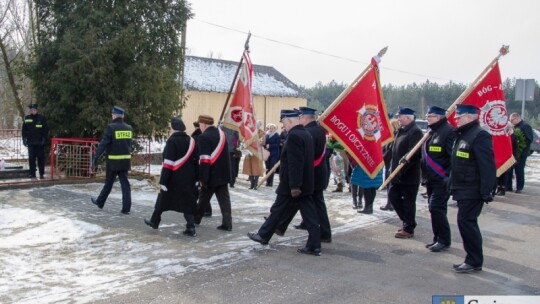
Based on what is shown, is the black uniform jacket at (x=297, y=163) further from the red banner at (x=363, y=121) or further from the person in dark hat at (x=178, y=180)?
the red banner at (x=363, y=121)

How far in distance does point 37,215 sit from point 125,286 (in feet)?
14.1

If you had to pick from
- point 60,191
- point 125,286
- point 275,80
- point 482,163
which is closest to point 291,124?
point 482,163

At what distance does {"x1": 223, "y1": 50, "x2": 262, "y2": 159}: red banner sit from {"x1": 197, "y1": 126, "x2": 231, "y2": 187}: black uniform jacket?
8.04 ft

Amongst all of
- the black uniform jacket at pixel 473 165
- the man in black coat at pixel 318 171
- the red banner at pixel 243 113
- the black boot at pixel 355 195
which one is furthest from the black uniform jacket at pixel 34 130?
the black uniform jacket at pixel 473 165

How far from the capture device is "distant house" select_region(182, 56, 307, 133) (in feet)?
110

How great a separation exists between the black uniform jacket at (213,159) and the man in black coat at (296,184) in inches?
54.3

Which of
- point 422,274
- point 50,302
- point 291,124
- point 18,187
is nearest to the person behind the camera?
point 50,302

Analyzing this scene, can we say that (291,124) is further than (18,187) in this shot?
No

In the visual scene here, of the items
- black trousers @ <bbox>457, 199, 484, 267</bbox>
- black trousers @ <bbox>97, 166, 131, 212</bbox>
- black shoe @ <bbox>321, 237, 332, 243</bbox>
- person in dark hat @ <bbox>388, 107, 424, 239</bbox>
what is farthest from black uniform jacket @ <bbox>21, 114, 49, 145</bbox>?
black trousers @ <bbox>457, 199, 484, 267</bbox>

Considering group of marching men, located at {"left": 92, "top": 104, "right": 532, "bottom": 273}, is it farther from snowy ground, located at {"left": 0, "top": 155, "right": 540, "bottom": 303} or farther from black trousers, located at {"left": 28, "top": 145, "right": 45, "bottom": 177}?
black trousers, located at {"left": 28, "top": 145, "right": 45, "bottom": 177}

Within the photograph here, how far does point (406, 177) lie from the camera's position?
27.8ft

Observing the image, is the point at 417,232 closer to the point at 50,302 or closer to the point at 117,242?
the point at 117,242

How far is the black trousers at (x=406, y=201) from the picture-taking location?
28.1 feet

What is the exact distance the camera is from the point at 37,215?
30.4ft
